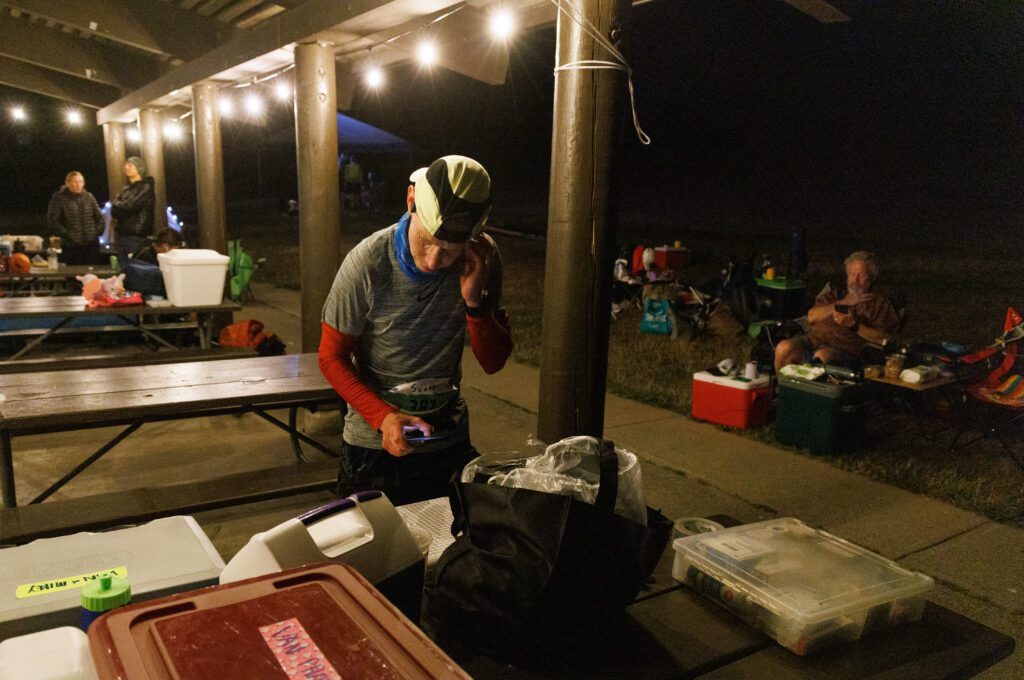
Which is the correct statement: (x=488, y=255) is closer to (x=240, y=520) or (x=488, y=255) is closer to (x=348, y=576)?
(x=348, y=576)

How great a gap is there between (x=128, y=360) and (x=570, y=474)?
5232mm

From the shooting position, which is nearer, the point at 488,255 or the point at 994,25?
the point at 488,255

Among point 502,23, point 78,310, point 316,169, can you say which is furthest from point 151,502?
point 502,23

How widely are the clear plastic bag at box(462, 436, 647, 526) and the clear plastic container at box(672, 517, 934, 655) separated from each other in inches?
12.3

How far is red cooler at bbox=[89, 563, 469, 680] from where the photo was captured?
3.58 feet

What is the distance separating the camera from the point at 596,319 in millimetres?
2922

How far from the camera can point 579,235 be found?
2.86 metres

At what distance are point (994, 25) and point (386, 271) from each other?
28176 millimetres

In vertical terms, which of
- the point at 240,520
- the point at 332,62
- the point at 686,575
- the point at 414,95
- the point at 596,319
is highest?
the point at 414,95

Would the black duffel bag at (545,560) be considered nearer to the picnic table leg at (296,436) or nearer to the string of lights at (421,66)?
the string of lights at (421,66)

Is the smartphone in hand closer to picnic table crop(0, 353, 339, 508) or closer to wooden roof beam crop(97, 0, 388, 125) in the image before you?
picnic table crop(0, 353, 339, 508)

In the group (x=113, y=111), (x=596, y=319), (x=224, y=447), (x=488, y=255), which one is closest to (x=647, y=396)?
(x=224, y=447)

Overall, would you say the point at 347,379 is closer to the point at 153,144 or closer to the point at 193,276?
the point at 193,276

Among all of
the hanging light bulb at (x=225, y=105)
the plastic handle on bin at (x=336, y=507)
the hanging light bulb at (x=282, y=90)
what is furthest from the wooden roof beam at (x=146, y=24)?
the plastic handle on bin at (x=336, y=507)
